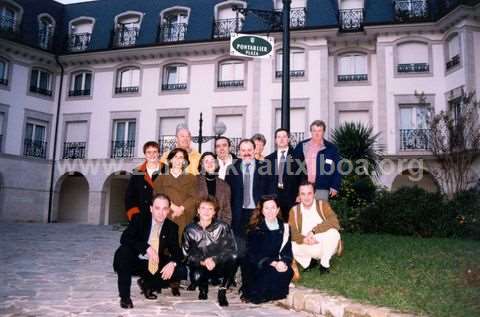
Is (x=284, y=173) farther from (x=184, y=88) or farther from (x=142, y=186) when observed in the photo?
(x=184, y=88)

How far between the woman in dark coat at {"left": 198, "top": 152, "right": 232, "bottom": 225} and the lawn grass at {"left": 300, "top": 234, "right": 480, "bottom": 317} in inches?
52.0

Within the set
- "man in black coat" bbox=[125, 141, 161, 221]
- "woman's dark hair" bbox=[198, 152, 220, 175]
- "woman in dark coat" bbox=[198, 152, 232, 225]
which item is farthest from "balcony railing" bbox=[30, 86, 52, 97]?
"woman in dark coat" bbox=[198, 152, 232, 225]

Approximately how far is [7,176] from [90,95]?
5536mm

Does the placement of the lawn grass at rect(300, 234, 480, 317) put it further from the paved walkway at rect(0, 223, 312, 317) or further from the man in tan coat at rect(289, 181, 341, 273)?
the paved walkway at rect(0, 223, 312, 317)

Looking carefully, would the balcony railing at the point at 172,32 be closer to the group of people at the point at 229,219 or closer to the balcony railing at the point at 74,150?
the balcony railing at the point at 74,150

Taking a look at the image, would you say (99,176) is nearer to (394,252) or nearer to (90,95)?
(90,95)

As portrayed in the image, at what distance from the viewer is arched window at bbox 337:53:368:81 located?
19.3 metres

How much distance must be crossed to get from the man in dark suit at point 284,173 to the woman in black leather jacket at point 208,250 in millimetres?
1129

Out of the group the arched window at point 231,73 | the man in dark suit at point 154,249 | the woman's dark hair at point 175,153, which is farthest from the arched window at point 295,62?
the man in dark suit at point 154,249

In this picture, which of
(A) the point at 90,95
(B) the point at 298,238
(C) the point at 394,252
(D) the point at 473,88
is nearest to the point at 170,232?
(B) the point at 298,238

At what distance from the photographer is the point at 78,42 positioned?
75.6 feet

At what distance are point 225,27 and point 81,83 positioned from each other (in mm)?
8184

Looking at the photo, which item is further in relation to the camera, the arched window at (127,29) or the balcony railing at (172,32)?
the arched window at (127,29)

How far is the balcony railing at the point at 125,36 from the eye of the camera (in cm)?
2194
